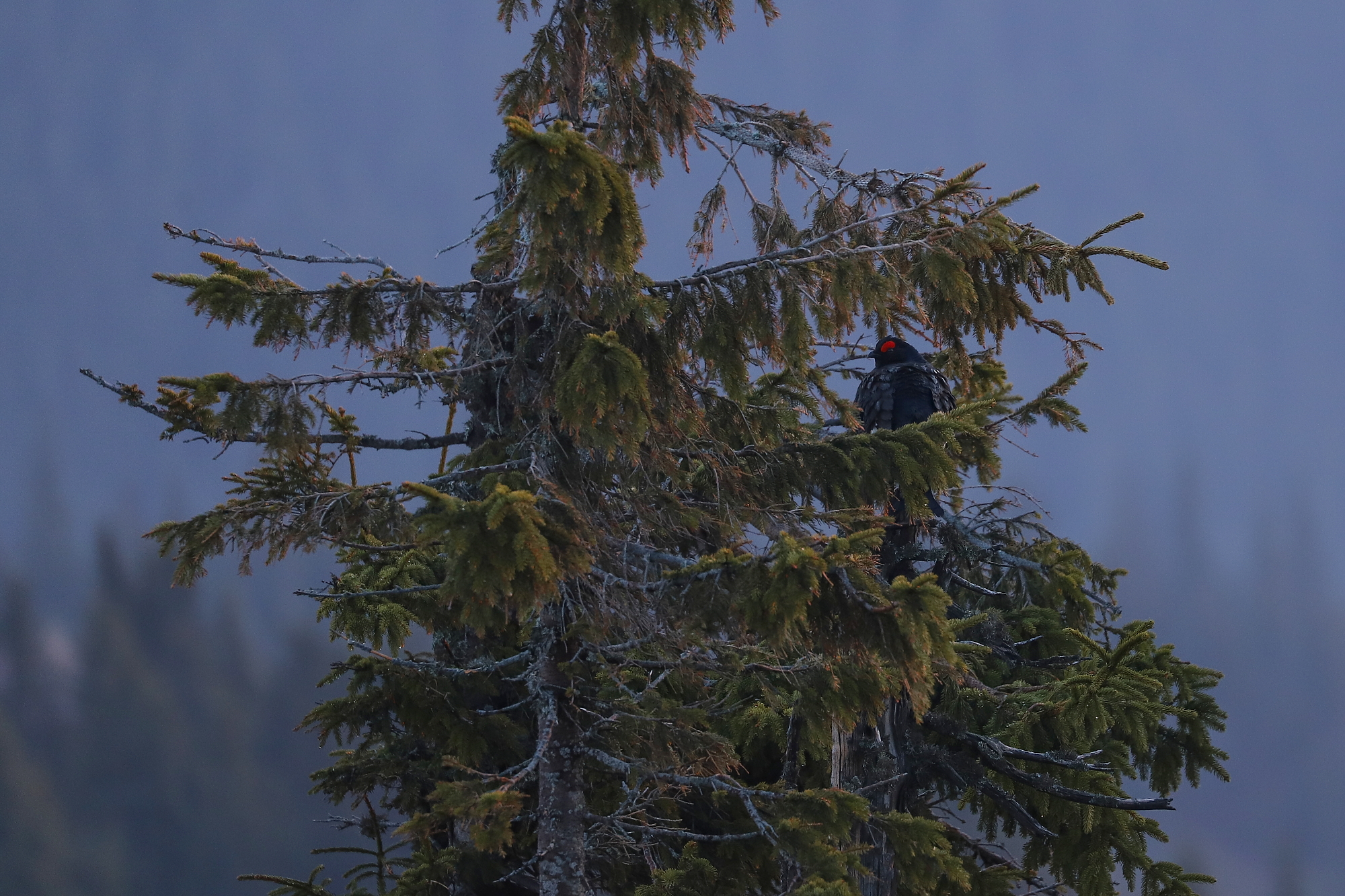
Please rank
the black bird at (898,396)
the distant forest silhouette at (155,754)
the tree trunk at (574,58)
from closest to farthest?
the tree trunk at (574,58) → the black bird at (898,396) → the distant forest silhouette at (155,754)

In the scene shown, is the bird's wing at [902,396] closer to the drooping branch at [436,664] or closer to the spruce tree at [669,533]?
the spruce tree at [669,533]

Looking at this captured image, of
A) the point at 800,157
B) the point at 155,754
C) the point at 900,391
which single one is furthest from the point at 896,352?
the point at 155,754

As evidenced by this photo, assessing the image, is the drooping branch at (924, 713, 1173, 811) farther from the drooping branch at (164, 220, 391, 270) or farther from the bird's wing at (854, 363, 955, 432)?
the drooping branch at (164, 220, 391, 270)

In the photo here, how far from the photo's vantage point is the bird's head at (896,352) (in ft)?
25.3

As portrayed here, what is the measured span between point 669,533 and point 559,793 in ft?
5.17

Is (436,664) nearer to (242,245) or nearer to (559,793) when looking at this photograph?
(559,793)

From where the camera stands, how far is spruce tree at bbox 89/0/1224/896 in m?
4.75

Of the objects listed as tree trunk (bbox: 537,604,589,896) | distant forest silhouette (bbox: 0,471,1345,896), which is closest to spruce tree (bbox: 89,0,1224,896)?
tree trunk (bbox: 537,604,589,896)

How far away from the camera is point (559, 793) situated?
5.82 m

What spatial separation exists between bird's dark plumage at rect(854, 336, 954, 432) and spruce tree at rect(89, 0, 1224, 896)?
0.60ft

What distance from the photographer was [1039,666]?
29.5 ft

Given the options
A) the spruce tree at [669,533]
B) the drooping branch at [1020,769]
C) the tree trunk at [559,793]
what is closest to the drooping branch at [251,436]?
the spruce tree at [669,533]

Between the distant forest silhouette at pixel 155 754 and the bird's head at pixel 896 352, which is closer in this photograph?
the bird's head at pixel 896 352

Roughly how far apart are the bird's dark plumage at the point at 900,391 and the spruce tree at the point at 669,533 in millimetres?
183
